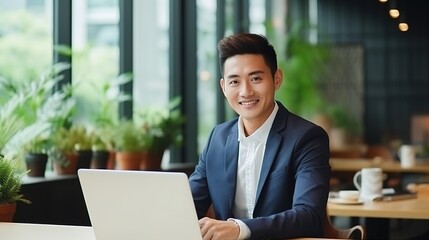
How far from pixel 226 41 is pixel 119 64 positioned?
3.54m

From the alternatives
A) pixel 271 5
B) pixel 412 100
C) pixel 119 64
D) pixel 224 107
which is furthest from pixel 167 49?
pixel 412 100

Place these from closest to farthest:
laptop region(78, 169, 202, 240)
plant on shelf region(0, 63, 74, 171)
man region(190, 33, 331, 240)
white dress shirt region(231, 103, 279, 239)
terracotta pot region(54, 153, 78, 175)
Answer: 1. laptop region(78, 169, 202, 240)
2. man region(190, 33, 331, 240)
3. white dress shirt region(231, 103, 279, 239)
4. plant on shelf region(0, 63, 74, 171)
5. terracotta pot region(54, 153, 78, 175)

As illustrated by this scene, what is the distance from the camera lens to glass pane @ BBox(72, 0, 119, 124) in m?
5.66

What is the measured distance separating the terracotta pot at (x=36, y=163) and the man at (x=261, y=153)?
197cm

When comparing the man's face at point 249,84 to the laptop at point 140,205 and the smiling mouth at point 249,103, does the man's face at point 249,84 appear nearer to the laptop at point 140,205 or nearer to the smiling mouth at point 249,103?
the smiling mouth at point 249,103

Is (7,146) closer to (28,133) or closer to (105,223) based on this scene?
(28,133)

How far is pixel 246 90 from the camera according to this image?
2840 mm

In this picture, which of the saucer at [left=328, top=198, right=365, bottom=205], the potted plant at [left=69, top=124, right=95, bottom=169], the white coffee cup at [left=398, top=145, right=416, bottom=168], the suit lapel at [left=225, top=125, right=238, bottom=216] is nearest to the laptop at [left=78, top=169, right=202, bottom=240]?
the suit lapel at [left=225, top=125, right=238, bottom=216]

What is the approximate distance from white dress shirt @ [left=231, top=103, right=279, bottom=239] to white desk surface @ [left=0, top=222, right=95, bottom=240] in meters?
0.55

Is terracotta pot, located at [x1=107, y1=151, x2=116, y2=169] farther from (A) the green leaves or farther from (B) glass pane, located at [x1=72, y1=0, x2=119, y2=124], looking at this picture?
(A) the green leaves

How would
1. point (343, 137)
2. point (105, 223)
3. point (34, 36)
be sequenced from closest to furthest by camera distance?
point (105, 223), point (34, 36), point (343, 137)

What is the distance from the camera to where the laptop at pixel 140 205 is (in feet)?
7.24

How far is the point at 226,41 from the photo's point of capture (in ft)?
9.49

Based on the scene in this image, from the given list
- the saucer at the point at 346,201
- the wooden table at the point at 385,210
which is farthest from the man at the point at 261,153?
the saucer at the point at 346,201
